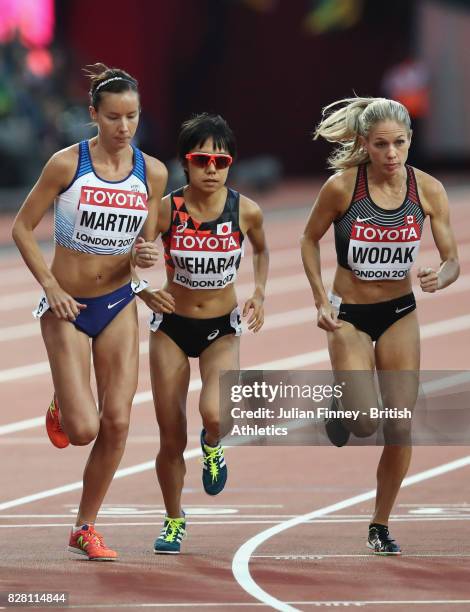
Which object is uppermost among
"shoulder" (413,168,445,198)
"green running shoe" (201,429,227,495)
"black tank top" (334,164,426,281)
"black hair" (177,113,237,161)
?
"black hair" (177,113,237,161)

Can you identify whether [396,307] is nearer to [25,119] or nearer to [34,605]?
[34,605]

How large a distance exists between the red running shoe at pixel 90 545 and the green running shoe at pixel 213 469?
660mm

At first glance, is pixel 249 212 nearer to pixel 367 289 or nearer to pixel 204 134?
pixel 204 134

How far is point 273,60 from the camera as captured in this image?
131 ft

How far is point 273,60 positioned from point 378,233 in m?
32.4

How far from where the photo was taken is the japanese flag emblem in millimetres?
8071

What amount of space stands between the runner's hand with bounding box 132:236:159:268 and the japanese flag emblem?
0.41 m

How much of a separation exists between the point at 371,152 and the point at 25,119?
23.7 meters

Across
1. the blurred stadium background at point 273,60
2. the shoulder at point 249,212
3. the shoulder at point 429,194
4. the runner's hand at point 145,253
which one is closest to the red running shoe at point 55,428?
the runner's hand at point 145,253

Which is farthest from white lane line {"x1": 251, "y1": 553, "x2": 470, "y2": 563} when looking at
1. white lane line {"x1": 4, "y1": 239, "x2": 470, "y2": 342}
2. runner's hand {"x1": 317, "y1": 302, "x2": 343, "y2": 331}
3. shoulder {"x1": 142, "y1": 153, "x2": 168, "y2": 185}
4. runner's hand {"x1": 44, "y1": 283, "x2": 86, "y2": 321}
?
white lane line {"x1": 4, "y1": 239, "x2": 470, "y2": 342}

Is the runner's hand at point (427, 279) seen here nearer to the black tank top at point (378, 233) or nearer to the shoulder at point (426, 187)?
the black tank top at point (378, 233)

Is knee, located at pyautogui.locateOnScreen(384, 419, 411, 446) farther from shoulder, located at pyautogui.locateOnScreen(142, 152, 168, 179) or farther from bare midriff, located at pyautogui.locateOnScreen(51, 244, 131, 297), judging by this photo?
shoulder, located at pyautogui.locateOnScreen(142, 152, 168, 179)

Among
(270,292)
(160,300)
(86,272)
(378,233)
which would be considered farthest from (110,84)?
(270,292)

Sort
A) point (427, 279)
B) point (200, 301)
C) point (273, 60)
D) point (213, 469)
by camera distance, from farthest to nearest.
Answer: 1. point (273, 60)
2. point (213, 469)
3. point (200, 301)
4. point (427, 279)
